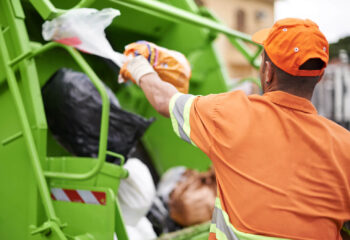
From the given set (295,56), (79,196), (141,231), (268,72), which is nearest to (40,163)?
(79,196)

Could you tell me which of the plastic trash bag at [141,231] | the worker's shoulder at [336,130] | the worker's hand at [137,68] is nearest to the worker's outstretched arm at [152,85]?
the worker's hand at [137,68]

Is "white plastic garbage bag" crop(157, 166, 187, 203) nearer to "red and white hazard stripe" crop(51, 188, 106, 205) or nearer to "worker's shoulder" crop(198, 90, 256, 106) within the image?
"red and white hazard stripe" crop(51, 188, 106, 205)

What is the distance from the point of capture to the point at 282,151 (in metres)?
1.22

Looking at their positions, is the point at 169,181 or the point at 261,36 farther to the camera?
the point at 169,181

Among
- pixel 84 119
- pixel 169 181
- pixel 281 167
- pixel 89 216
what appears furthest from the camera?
pixel 169 181

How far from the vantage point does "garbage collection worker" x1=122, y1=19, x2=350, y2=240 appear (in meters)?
1.21

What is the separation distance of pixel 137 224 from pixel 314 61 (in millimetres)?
1486

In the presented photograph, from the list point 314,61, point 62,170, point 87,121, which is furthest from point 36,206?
point 314,61

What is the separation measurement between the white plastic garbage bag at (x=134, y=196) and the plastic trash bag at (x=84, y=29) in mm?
806

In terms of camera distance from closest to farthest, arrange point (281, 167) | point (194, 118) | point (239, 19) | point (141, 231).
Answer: point (281, 167), point (194, 118), point (141, 231), point (239, 19)

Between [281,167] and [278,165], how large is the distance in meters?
0.01

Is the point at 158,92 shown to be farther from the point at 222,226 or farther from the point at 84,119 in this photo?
the point at 84,119

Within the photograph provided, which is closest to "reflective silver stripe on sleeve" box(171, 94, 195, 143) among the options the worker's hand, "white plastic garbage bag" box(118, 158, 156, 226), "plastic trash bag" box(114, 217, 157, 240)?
the worker's hand

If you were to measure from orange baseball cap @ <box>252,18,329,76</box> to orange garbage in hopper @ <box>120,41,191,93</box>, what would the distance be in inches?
20.3
